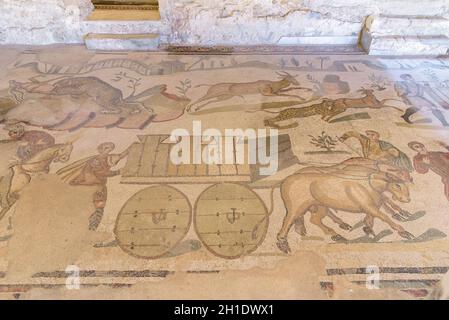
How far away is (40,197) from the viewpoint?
209cm

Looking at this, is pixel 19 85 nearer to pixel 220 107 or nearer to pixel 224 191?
pixel 220 107

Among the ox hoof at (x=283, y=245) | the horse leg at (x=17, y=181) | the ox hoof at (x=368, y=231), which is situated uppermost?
the horse leg at (x=17, y=181)

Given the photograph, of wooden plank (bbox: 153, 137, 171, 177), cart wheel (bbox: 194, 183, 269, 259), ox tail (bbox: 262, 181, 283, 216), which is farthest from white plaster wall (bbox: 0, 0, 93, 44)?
ox tail (bbox: 262, 181, 283, 216)

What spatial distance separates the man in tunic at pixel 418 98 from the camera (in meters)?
2.88

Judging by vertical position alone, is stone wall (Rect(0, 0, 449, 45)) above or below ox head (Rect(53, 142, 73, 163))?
above

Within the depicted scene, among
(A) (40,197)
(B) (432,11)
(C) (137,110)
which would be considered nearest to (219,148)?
(C) (137,110)

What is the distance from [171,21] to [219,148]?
237 centimetres

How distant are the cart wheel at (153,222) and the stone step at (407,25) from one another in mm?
3475

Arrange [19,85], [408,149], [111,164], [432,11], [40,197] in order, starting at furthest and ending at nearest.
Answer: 1. [432,11]
2. [19,85]
3. [408,149]
4. [111,164]
5. [40,197]

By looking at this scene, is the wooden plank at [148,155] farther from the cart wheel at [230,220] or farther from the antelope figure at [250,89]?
the antelope figure at [250,89]

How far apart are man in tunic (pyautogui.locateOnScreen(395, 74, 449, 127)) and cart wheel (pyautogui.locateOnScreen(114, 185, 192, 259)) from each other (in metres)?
2.20

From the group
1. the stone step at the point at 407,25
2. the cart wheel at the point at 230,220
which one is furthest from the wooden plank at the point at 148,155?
the stone step at the point at 407,25

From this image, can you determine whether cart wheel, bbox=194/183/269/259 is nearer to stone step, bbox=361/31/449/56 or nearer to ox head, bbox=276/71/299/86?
ox head, bbox=276/71/299/86

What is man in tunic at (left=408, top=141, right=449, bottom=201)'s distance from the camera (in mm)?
2271
